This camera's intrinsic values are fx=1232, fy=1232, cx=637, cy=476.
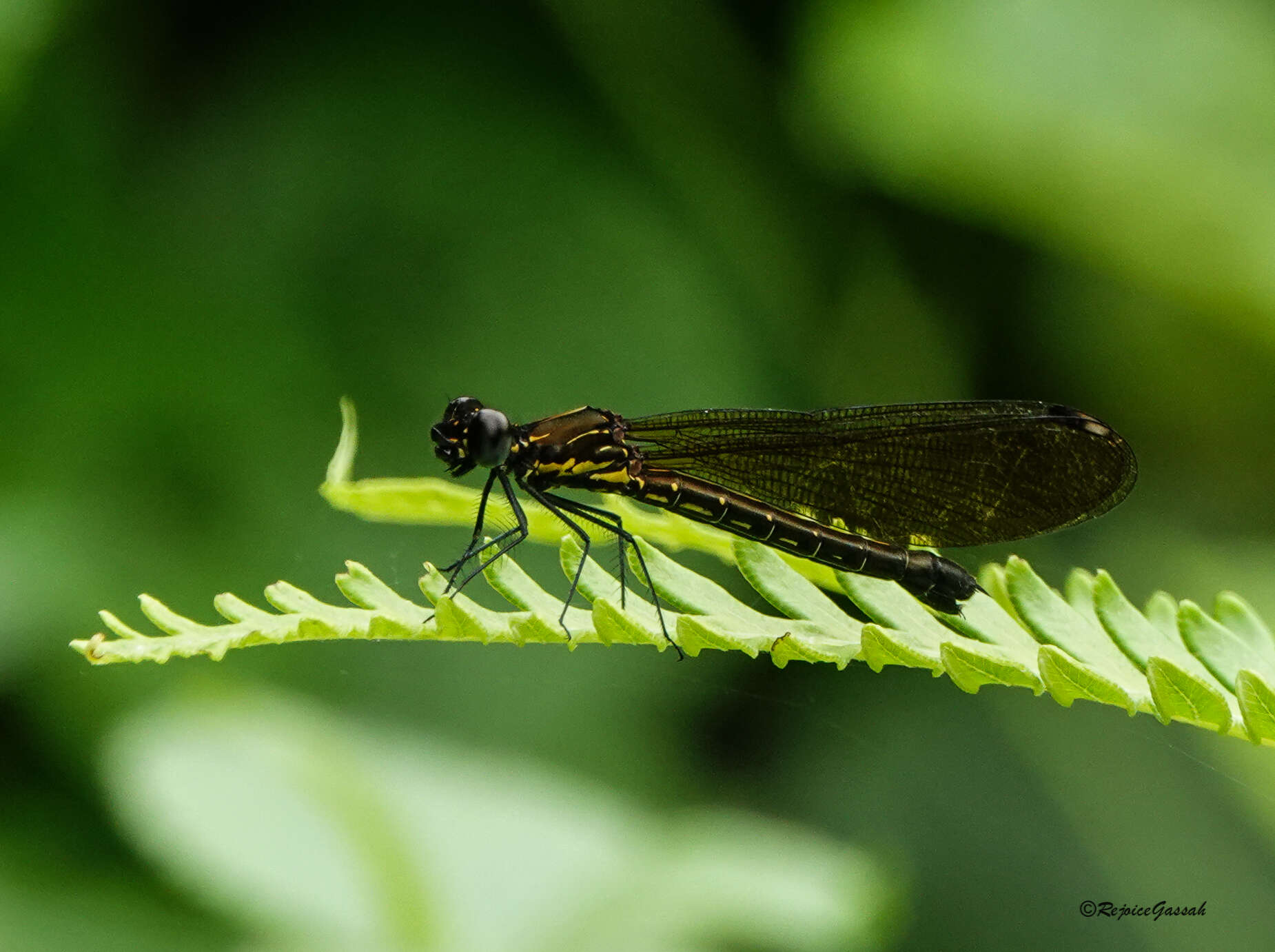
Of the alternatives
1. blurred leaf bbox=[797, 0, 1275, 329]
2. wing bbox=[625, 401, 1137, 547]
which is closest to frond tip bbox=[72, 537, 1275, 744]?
wing bbox=[625, 401, 1137, 547]

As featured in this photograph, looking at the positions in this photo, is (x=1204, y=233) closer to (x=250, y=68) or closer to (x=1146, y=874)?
(x=1146, y=874)

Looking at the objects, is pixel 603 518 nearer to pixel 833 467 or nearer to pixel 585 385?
pixel 833 467

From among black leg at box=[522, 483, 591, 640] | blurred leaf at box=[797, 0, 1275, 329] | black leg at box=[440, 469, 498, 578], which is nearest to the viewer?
black leg at box=[522, 483, 591, 640]

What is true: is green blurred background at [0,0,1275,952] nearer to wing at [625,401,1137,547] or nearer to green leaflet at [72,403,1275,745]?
wing at [625,401,1137,547]

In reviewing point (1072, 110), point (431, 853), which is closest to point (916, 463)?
point (431, 853)

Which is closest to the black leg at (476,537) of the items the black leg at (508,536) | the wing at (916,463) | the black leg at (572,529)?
the black leg at (508,536)

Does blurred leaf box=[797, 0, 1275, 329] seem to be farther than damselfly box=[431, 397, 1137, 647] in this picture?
Yes

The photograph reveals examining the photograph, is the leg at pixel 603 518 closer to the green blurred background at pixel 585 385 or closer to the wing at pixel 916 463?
the wing at pixel 916 463
